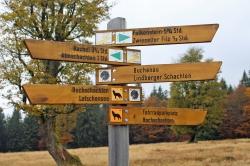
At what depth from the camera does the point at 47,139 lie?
2381 cm

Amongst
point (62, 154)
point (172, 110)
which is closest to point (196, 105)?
point (62, 154)

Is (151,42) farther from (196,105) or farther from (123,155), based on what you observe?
(196,105)

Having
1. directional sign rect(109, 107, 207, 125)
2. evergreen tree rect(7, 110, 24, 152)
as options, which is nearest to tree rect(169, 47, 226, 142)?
evergreen tree rect(7, 110, 24, 152)

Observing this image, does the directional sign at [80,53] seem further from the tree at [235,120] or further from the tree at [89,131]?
the tree at [89,131]

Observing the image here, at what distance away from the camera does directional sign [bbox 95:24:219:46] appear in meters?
8.03

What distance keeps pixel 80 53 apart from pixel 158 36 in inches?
54.6

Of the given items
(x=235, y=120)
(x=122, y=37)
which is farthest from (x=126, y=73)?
(x=235, y=120)

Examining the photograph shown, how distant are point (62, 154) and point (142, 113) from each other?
17.1 metres

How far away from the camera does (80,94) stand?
762cm

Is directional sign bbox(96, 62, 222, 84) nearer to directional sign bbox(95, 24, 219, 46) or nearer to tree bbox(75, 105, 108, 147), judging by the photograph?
directional sign bbox(95, 24, 219, 46)

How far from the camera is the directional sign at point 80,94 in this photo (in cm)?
727

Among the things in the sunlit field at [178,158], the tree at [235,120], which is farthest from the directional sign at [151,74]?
the tree at [235,120]

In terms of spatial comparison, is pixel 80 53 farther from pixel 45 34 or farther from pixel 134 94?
pixel 45 34

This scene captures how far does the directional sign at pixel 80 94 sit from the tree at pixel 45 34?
47.8 ft
